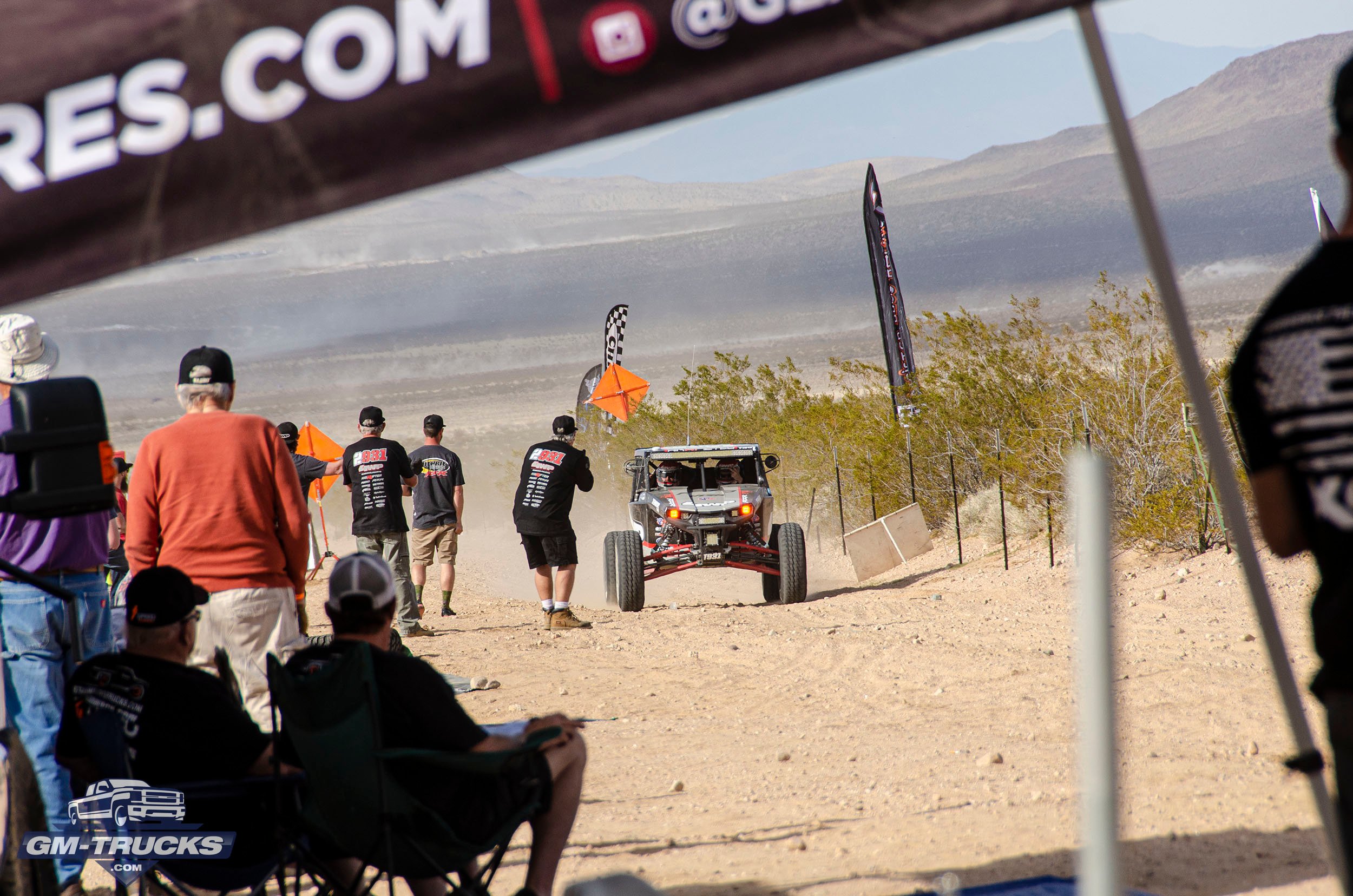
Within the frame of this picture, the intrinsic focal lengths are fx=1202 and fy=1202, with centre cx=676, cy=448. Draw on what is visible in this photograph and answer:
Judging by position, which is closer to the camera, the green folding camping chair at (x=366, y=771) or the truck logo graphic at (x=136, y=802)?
the green folding camping chair at (x=366, y=771)

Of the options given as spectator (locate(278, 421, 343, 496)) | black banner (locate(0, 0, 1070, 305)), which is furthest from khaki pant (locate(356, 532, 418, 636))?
black banner (locate(0, 0, 1070, 305))

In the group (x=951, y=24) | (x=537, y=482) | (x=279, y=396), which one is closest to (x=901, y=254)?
(x=279, y=396)

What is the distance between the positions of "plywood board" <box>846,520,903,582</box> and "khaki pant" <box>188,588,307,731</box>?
10210 millimetres

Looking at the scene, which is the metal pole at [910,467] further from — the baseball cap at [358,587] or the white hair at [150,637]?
the white hair at [150,637]

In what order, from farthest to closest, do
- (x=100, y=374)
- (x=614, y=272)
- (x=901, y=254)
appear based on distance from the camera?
(x=614, y=272) → (x=901, y=254) → (x=100, y=374)

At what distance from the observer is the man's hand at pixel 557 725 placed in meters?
3.34

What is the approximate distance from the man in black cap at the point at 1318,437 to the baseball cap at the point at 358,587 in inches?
89.3

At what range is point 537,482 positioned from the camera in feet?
32.6

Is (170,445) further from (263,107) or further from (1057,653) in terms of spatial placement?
(1057,653)

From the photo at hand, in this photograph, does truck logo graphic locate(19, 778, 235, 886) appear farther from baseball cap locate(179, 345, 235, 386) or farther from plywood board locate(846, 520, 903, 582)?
plywood board locate(846, 520, 903, 582)

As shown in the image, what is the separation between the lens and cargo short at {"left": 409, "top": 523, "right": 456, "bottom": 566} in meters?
10.8

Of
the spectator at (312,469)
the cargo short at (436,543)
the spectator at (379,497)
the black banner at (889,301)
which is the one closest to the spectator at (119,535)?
the spectator at (312,469)

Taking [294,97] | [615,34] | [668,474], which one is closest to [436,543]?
[668,474]

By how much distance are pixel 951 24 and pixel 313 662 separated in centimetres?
229
